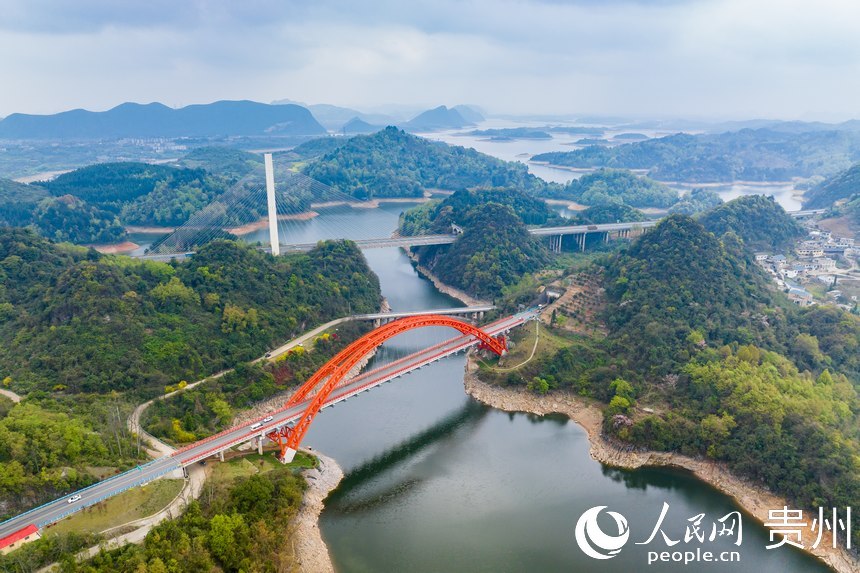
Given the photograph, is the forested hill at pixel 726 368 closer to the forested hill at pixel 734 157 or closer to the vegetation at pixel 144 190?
the vegetation at pixel 144 190

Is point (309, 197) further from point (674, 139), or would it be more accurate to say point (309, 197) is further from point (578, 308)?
point (674, 139)

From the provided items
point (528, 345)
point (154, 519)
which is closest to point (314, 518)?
point (154, 519)

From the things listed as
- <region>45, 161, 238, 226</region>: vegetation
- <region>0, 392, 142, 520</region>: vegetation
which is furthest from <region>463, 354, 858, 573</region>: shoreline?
<region>45, 161, 238, 226</region>: vegetation

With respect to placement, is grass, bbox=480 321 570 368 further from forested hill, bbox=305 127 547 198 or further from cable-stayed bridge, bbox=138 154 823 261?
forested hill, bbox=305 127 547 198

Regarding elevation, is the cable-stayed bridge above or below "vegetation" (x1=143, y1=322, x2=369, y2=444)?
above

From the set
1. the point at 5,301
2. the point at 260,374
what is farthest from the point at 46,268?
the point at 260,374

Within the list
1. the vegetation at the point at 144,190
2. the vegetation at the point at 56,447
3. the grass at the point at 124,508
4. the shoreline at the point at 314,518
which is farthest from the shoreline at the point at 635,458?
the vegetation at the point at 144,190

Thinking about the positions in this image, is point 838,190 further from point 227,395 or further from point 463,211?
point 227,395
